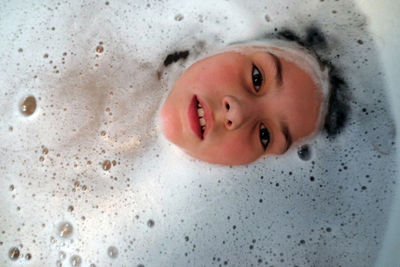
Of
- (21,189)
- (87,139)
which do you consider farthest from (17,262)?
(87,139)

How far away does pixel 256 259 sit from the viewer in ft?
3.01

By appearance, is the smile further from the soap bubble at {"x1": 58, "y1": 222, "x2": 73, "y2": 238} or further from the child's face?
the soap bubble at {"x1": 58, "y1": 222, "x2": 73, "y2": 238}

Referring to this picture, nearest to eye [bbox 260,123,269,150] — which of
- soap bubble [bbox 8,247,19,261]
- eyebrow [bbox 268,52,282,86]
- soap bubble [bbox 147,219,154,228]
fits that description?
eyebrow [bbox 268,52,282,86]

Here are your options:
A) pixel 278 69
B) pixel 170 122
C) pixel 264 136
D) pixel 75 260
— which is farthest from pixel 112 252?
pixel 278 69

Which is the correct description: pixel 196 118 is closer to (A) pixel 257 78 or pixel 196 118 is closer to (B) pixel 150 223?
(A) pixel 257 78

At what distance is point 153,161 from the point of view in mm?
960

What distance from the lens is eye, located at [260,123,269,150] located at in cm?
75

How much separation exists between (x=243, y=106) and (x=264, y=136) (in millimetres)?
101

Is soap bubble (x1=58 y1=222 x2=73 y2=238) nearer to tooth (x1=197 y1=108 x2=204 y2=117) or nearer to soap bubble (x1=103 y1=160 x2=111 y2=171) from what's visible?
soap bubble (x1=103 y1=160 x2=111 y2=171)

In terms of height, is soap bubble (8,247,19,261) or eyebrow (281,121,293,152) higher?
eyebrow (281,121,293,152)

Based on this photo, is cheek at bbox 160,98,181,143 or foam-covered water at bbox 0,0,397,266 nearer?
cheek at bbox 160,98,181,143

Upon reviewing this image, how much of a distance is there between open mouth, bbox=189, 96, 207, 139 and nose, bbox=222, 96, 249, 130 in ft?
0.21

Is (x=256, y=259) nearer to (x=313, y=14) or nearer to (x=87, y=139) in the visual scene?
(x=87, y=139)

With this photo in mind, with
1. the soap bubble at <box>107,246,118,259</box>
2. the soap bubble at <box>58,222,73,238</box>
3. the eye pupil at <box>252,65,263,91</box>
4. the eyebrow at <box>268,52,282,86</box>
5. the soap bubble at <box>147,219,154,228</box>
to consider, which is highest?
the eyebrow at <box>268,52,282,86</box>
